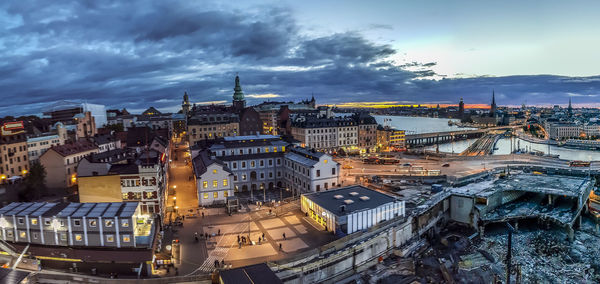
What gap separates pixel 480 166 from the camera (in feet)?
231

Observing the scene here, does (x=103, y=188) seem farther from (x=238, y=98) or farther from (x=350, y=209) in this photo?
(x=238, y=98)

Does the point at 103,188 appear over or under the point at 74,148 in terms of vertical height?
under

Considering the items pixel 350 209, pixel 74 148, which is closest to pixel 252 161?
pixel 350 209

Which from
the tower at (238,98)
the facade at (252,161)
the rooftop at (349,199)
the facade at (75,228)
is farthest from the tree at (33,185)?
the tower at (238,98)

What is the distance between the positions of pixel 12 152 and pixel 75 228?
111ft

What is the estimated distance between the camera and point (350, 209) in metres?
34.5

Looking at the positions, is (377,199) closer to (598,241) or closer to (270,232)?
(270,232)

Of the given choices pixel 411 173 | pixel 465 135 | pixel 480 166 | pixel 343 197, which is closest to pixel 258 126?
pixel 411 173

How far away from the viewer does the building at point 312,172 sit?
46594mm

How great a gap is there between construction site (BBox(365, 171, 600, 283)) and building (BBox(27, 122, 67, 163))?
56.0m

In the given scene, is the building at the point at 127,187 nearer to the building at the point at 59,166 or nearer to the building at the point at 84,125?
the building at the point at 59,166

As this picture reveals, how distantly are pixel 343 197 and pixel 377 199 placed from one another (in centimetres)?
379

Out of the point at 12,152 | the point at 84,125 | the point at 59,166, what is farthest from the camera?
the point at 84,125

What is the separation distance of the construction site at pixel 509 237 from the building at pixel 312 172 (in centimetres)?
1329
